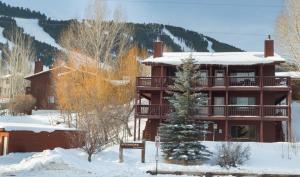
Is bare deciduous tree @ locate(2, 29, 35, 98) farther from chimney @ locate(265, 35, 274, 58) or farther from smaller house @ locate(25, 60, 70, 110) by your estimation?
chimney @ locate(265, 35, 274, 58)

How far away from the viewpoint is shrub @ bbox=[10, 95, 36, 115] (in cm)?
6506

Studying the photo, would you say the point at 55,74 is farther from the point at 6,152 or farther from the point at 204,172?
the point at 204,172

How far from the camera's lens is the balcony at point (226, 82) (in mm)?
41031

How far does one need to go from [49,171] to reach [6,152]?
12.9 meters

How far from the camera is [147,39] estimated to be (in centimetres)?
19800

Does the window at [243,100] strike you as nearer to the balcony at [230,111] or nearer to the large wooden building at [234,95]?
the large wooden building at [234,95]

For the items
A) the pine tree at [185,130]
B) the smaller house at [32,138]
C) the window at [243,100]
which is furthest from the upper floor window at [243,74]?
the smaller house at [32,138]

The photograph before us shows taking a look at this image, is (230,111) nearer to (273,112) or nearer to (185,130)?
(273,112)

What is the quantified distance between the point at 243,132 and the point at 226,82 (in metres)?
4.79

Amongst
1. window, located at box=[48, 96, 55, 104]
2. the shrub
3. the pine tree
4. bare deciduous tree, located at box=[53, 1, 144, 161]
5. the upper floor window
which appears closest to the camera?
the pine tree

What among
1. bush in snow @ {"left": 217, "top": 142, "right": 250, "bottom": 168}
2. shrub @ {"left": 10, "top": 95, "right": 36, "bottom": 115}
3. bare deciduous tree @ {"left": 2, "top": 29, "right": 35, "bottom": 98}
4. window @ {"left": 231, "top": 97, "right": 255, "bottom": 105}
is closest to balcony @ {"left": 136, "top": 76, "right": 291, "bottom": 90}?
window @ {"left": 231, "top": 97, "right": 255, "bottom": 105}

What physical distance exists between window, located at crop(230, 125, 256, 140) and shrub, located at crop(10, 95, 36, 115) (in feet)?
106

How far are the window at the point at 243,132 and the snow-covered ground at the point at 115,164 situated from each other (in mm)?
7327

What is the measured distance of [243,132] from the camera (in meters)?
42.6
